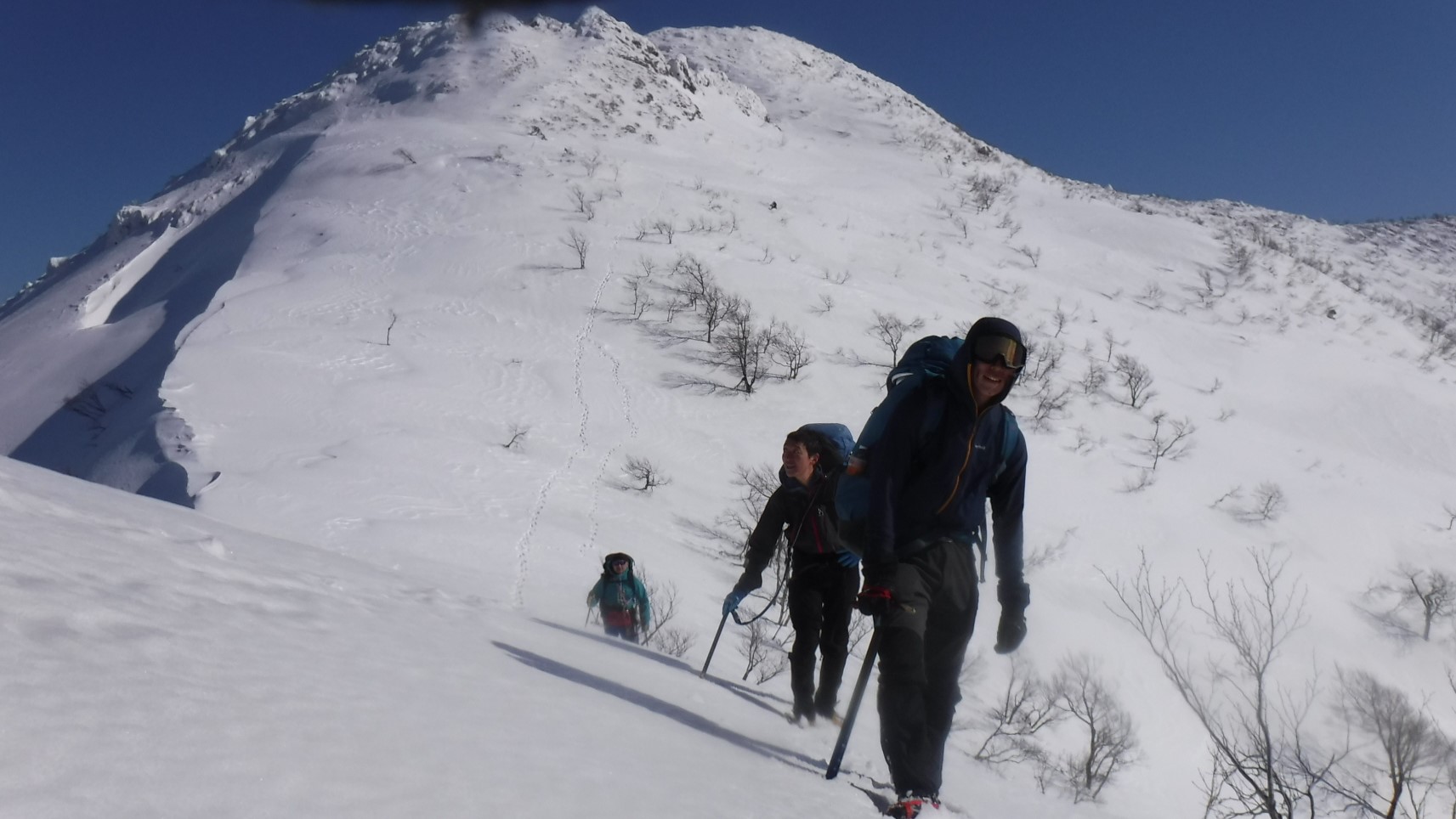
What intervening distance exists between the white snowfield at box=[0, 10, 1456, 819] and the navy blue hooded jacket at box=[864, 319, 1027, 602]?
0.77m

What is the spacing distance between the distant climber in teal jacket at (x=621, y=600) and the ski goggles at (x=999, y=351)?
364 centimetres

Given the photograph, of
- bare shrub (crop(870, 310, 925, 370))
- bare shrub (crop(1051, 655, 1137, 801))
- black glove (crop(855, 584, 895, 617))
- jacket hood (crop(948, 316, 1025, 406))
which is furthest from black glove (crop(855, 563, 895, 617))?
bare shrub (crop(870, 310, 925, 370))

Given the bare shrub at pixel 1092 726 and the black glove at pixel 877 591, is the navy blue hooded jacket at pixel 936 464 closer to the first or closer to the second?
the black glove at pixel 877 591

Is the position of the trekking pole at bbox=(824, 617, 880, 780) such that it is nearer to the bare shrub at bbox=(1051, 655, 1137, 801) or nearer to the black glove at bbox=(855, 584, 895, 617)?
the black glove at bbox=(855, 584, 895, 617)

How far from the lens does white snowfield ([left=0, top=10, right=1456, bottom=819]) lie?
65.2 inches

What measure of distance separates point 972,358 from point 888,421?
31 cm

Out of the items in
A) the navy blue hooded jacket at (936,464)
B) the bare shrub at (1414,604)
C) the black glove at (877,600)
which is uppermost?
the bare shrub at (1414,604)

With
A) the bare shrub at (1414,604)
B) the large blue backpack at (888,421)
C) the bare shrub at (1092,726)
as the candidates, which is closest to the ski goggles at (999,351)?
the large blue backpack at (888,421)

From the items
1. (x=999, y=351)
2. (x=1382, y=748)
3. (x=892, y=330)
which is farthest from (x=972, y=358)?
(x=892, y=330)

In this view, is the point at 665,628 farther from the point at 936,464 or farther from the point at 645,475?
the point at 645,475

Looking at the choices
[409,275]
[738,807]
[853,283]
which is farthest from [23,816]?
[853,283]

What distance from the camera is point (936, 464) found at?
253 cm

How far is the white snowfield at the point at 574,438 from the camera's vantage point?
1.66 m

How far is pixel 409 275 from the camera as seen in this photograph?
20.2m
